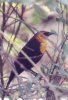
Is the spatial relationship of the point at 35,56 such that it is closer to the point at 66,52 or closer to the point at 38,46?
the point at 38,46

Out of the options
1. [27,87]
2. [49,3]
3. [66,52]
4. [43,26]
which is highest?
[49,3]

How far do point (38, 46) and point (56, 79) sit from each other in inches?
42.8

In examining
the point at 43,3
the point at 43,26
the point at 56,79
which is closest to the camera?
the point at 43,3

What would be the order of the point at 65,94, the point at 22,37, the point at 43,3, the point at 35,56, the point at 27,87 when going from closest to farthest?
the point at 43,3, the point at 27,87, the point at 65,94, the point at 35,56, the point at 22,37

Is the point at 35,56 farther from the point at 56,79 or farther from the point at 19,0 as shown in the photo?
the point at 19,0

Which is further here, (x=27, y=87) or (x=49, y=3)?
(x=27, y=87)

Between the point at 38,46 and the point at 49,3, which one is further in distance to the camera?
the point at 38,46

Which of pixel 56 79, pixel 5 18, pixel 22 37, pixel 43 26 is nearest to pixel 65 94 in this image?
pixel 56 79

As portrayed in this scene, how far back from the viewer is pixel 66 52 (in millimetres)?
1524

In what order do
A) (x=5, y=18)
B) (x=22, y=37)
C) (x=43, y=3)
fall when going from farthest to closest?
(x=22, y=37)
(x=5, y=18)
(x=43, y=3)

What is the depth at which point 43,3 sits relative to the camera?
1.17 m

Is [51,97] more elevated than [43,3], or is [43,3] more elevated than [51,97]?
[43,3]

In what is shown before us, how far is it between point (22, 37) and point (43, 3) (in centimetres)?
208

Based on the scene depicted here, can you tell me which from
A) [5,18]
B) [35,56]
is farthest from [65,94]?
[35,56]
